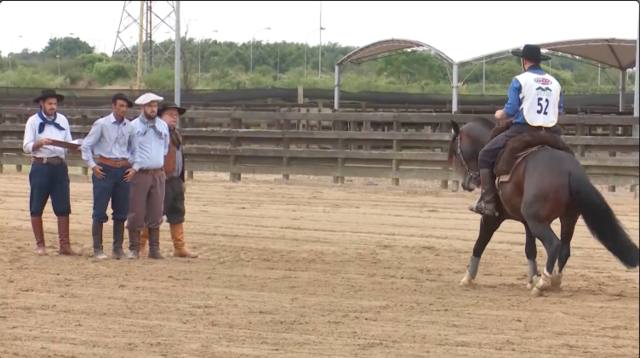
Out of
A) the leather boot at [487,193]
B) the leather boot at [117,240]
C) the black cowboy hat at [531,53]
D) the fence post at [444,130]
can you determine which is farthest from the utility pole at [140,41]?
the fence post at [444,130]

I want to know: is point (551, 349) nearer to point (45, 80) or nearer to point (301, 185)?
point (45, 80)

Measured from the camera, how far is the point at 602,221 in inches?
278

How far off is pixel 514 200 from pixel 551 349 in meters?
2.53

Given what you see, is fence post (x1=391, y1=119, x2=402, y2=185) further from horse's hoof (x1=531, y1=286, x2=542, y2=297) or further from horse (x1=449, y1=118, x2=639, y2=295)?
horse's hoof (x1=531, y1=286, x2=542, y2=297)

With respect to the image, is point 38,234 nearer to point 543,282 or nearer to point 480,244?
point 480,244

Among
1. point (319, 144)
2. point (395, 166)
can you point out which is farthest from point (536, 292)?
point (319, 144)

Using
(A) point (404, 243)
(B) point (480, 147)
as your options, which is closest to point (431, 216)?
(A) point (404, 243)

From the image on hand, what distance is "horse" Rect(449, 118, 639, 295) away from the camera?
7.01m

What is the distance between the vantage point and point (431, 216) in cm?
1345

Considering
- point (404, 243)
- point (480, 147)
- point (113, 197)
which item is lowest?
point (404, 243)

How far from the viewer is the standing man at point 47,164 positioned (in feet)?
30.4

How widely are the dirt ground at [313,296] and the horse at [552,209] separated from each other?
0.32 m

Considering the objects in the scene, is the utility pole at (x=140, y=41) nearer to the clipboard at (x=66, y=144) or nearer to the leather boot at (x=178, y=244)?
the clipboard at (x=66, y=144)

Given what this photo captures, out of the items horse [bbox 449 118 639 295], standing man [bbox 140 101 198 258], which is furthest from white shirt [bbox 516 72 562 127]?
standing man [bbox 140 101 198 258]
